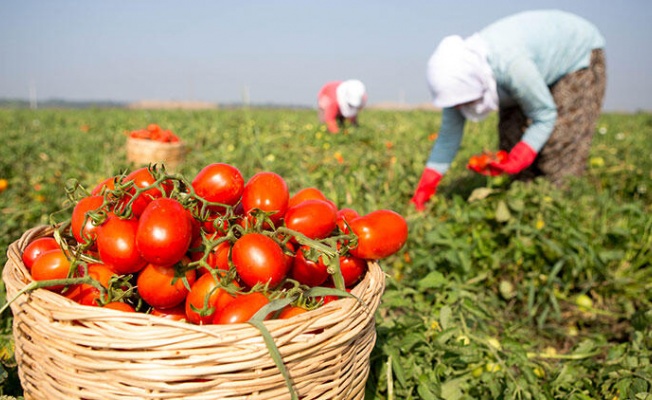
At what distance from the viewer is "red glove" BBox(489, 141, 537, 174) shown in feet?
11.4

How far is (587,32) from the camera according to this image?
3.86 meters

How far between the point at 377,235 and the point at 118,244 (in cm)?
75

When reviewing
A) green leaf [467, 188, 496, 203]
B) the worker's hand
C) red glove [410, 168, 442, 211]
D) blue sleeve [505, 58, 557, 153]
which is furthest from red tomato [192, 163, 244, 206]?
the worker's hand

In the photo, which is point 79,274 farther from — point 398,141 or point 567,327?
point 398,141

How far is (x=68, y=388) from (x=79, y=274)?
12.6 inches

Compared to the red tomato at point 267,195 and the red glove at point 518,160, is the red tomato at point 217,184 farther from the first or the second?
the red glove at point 518,160

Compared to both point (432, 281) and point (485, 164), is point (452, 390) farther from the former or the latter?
point (485, 164)

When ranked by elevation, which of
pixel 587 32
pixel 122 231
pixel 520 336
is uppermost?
pixel 587 32

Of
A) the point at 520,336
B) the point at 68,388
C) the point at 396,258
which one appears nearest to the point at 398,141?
the point at 396,258

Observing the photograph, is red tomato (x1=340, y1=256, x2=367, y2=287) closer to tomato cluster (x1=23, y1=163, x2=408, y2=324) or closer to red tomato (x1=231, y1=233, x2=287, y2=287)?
tomato cluster (x1=23, y1=163, x2=408, y2=324)

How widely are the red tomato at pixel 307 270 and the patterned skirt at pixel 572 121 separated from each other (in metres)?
3.18

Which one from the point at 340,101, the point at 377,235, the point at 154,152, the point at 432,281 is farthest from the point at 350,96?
the point at 377,235

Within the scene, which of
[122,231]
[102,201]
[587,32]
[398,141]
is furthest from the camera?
[398,141]

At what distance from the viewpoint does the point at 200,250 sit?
1.35 meters
